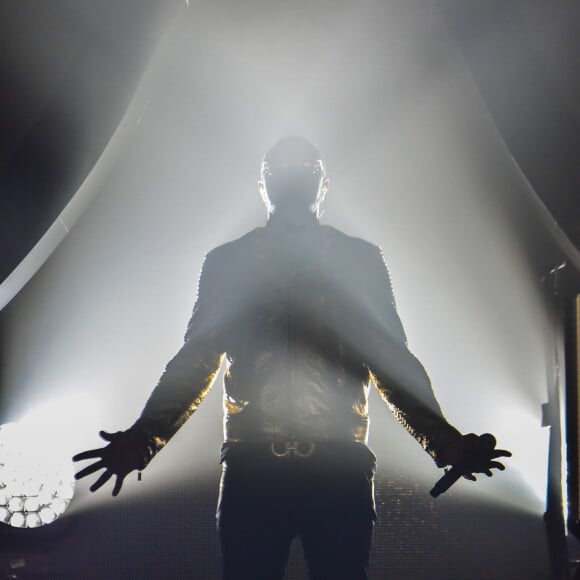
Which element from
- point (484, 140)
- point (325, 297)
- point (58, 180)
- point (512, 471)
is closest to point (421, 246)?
point (484, 140)

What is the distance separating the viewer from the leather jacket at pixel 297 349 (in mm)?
1452

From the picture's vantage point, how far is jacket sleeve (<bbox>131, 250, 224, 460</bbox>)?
1415mm

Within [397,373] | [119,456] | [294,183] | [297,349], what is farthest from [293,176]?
[119,456]

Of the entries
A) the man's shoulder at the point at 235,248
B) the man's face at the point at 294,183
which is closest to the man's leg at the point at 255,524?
the man's shoulder at the point at 235,248

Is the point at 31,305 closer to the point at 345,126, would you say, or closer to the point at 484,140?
the point at 345,126

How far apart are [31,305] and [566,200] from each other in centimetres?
196

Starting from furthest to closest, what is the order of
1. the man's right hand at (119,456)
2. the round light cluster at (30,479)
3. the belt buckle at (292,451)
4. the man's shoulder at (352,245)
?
1. the round light cluster at (30,479)
2. the man's shoulder at (352,245)
3. the belt buckle at (292,451)
4. the man's right hand at (119,456)

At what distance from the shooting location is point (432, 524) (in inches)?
99.5

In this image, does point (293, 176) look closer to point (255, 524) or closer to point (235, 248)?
point (235, 248)

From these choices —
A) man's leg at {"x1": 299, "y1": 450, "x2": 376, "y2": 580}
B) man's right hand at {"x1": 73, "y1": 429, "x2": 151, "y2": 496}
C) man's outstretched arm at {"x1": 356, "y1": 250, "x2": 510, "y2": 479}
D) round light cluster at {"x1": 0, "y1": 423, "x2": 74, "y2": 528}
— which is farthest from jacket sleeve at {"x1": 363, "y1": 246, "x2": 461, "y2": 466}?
round light cluster at {"x1": 0, "y1": 423, "x2": 74, "y2": 528}

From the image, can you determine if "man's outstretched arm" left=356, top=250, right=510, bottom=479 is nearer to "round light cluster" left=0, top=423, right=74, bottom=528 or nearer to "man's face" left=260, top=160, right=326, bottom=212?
"man's face" left=260, top=160, right=326, bottom=212

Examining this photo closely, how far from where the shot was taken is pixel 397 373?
59.4 inches

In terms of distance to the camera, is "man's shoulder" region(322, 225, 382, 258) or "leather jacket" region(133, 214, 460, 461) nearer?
"leather jacket" region(133, 214, 460, 461)

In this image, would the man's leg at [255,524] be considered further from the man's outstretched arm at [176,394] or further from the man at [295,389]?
the man's outstretched arm at [176,394]
